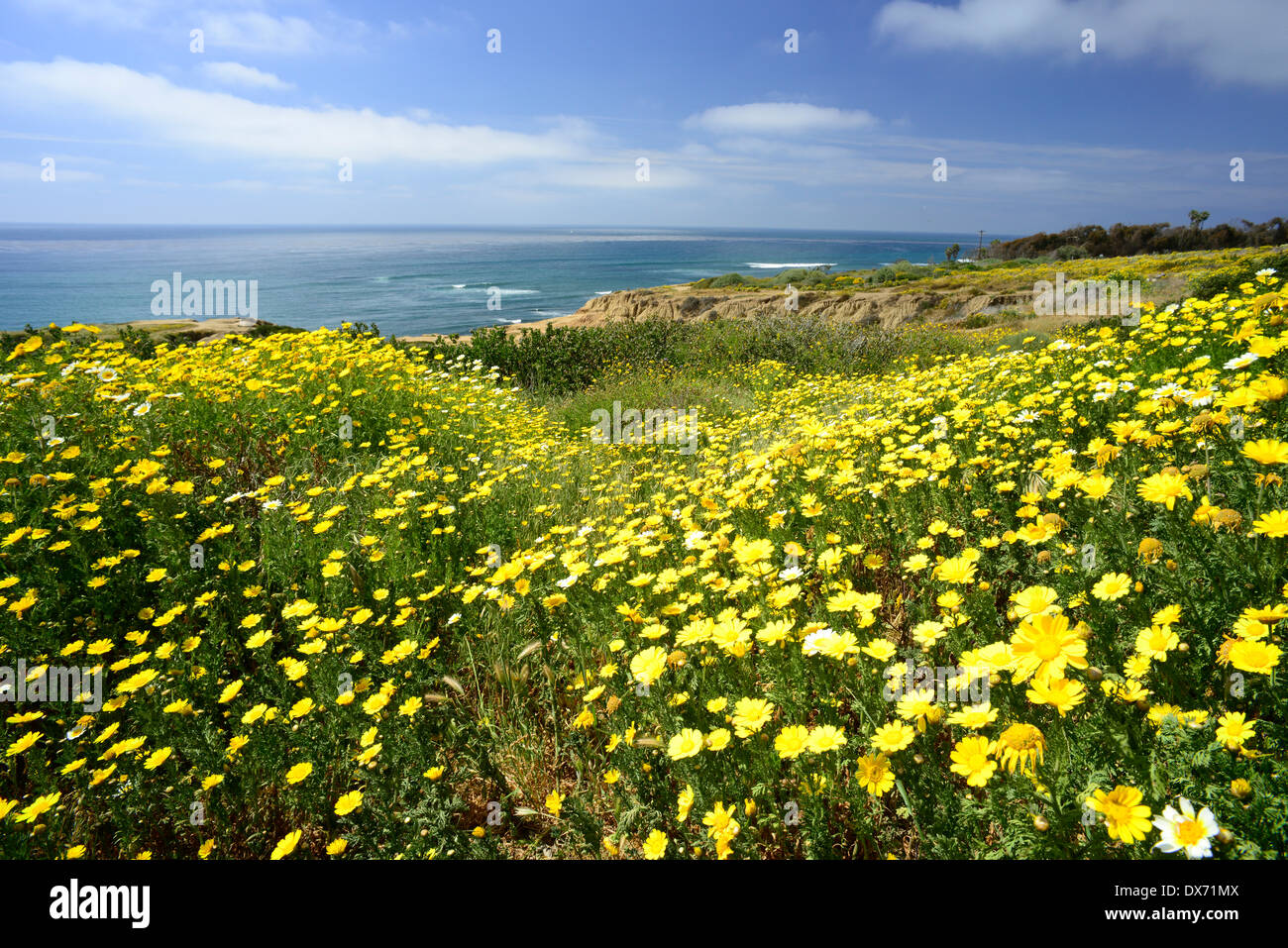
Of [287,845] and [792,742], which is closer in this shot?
[792,742]

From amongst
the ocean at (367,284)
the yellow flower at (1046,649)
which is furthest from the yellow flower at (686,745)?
the ocean at (367,284)

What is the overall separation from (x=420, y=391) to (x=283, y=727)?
4906mm

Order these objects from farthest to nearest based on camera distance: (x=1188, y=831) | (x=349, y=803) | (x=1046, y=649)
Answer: (x=349, y=803) → (x=1046, y=649) → (x=1188, y=831)

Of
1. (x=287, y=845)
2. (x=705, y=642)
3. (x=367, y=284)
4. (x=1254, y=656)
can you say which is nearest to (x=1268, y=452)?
(x=1254, y=656)

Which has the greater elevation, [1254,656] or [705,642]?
[1254,656]

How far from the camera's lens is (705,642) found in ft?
7.12

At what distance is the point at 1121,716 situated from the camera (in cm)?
146

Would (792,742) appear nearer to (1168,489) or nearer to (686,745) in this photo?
(686,745)

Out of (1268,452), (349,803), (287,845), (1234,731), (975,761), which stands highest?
(1268,452)

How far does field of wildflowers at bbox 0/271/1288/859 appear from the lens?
1.49m

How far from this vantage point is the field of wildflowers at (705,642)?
4.89ft

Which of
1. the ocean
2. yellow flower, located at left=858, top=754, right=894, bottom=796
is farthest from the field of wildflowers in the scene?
the ocean

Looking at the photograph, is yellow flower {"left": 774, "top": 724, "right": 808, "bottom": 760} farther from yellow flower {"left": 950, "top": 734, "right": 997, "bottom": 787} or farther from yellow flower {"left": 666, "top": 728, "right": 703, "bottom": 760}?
yellow flower {"left": 950, "top": 734, "right": 997, "bottom": 787}
